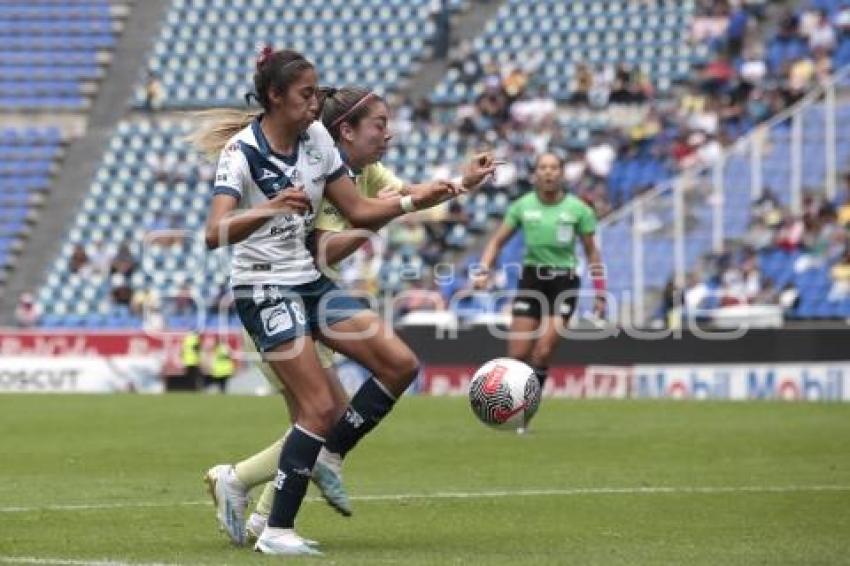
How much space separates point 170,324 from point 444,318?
7080 millimetres

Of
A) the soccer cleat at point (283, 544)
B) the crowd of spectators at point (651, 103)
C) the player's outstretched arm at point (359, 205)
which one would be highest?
the player's outstretched arm at point (359, 205)

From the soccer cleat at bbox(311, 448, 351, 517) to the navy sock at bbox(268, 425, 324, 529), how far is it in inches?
29.5

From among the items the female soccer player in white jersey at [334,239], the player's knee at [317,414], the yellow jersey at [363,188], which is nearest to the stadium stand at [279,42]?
the yellow jersey at [363,188]

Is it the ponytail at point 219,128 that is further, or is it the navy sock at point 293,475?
the ponytail at point 219,128

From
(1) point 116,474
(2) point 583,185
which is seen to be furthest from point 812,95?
(1) point 116,474

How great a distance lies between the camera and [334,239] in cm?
1070

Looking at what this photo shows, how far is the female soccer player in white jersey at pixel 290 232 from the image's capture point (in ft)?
31.0

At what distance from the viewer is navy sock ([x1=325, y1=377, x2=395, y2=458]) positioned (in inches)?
401

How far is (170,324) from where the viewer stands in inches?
1394

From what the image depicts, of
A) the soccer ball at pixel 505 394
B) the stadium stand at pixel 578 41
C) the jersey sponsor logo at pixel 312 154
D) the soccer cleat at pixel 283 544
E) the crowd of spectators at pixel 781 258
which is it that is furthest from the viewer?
the stadium stand at pixel 578 41

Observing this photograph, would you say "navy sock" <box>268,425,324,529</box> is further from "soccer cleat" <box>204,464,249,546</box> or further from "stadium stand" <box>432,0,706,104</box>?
"stadium stand" <box>432,0,706,104</box>

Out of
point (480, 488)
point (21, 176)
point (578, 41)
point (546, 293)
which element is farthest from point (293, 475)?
point (21, 176)

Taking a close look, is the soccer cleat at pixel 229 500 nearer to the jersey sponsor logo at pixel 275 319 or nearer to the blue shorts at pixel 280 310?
the blue shorts at pixel 280 310

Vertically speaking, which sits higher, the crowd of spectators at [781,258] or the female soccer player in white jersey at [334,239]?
the female soccer player in white jersey at [334,239]
